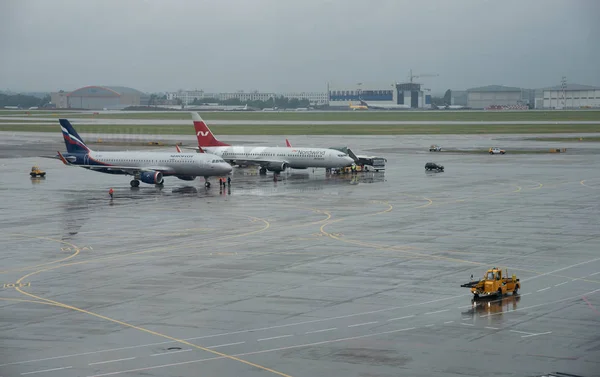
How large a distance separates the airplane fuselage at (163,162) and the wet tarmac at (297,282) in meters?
6.56

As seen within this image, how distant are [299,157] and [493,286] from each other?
80912 millimetres


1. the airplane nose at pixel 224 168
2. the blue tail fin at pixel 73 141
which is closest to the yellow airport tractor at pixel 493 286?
the airplane nose at pixel 224 168

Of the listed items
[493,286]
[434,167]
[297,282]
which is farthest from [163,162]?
[493,286]

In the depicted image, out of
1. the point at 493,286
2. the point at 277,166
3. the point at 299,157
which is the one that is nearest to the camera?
the point at 493,286

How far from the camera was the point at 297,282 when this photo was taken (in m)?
50.9

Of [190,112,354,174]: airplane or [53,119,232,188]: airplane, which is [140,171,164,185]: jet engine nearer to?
[53,119,232,188]: airplane

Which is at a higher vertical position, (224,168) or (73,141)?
(73,141)

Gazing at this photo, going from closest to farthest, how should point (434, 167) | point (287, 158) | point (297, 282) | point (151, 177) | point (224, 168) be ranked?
point (297, 282)
point (151, 177)
point (224, 168)
point (287, 158)
point (434, 167)

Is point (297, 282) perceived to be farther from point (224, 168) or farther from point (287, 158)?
point (287, 158)

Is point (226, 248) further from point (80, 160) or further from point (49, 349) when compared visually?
point (80, 160)

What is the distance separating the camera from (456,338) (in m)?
38.2

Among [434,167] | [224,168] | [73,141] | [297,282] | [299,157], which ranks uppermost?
[73,141]

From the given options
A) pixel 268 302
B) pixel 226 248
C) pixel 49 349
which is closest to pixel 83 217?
pixel 226 248

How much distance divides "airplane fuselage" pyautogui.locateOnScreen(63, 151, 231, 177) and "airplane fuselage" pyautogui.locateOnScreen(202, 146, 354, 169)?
18.1 metres
